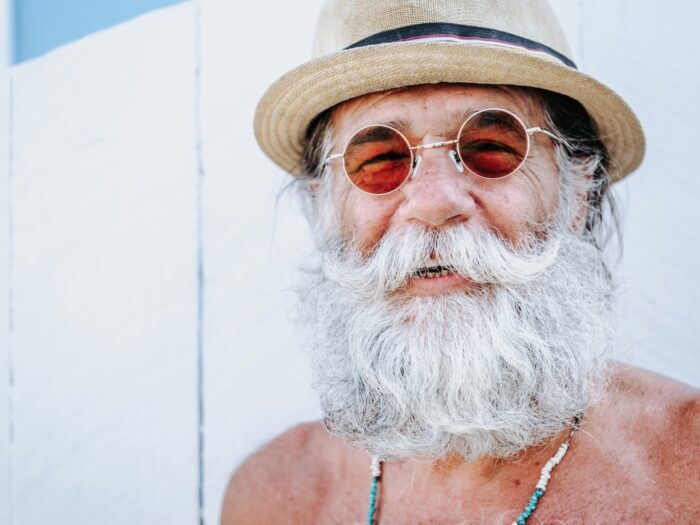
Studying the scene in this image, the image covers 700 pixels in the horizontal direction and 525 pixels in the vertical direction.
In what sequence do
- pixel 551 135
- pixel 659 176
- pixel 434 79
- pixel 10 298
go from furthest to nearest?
pixel 10 298
pixel 659 176
pixel 551 135
pixel 434 79

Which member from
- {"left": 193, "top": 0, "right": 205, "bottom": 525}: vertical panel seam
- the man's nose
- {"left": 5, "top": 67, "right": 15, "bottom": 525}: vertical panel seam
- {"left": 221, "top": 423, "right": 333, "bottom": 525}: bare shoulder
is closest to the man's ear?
the man's nose

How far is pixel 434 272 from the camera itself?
5.16ft

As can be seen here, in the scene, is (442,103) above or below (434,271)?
above

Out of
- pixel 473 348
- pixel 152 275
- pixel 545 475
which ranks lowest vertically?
pixel 545 475

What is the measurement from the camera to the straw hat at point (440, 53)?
1.54 metres

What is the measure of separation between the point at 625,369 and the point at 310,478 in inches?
38.0

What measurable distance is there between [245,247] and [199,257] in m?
0.19

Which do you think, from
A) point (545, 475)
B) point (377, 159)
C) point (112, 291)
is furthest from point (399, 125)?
A: point (112, 291)

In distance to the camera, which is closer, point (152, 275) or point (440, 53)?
point (440, 53)

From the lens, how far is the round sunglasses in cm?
156

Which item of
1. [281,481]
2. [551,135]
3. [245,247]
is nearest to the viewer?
[551,135]

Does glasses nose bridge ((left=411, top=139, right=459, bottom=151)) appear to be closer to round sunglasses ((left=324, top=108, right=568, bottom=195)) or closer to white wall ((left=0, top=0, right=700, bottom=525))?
round sunglasses ((left=324, top=108, right=568, bottom=195))

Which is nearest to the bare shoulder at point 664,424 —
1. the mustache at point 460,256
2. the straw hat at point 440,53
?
the mustache at point 460,256

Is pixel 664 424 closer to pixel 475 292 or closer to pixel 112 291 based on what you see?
pixel 475 292
